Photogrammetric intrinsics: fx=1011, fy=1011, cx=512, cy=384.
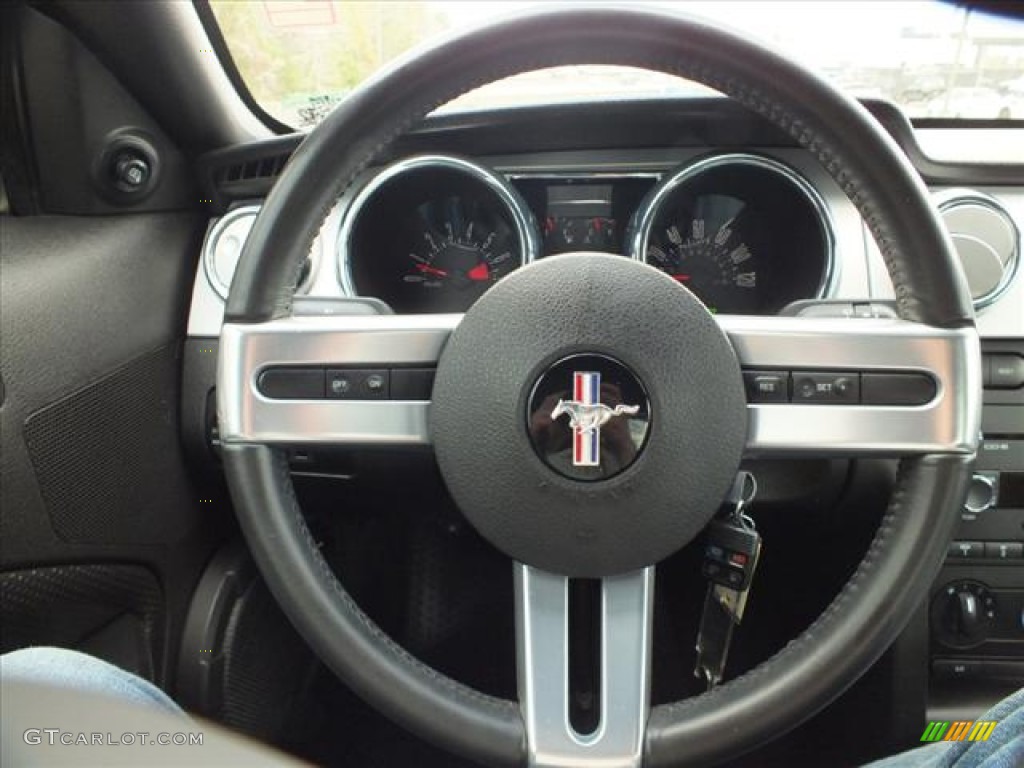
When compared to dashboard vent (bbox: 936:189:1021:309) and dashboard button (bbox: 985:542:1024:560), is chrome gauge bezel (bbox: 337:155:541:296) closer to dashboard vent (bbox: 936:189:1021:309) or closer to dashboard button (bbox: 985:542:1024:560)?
dashboard vent (bbox: 936:189:1021:309)

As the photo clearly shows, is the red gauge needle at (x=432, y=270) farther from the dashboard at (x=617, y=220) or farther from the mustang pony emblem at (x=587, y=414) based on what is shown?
the mustang pony emblem at (x=587, y=414)

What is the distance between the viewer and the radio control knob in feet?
4.56

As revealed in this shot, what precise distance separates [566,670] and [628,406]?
0.88 feet

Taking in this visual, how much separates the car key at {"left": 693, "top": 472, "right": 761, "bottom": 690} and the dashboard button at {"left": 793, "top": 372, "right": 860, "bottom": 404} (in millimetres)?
Result: 128

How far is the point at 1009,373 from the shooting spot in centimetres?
140

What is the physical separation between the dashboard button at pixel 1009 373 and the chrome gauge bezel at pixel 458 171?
66 cm

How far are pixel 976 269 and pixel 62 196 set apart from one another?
1.30 metres

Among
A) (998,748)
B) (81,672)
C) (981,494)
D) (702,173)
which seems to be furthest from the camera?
(702,173)

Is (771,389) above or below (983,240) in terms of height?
below

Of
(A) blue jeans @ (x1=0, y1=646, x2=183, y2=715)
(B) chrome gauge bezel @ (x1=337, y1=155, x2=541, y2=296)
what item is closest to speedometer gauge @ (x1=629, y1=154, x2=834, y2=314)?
(B) chrome gauge bezel @ (x1=337, y1=155, x2=541, y2=296)

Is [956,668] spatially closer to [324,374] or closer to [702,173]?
[702,173]

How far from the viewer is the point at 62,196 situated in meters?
1.47

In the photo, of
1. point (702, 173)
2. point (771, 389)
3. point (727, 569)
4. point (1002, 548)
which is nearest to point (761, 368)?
point (771, 389)

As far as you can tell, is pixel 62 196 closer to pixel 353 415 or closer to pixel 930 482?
pixel 353 415
